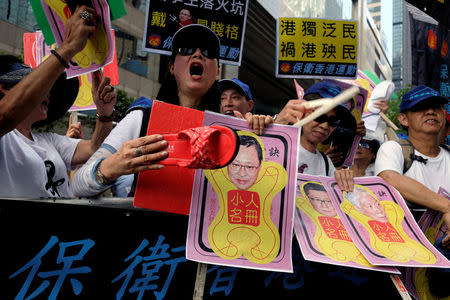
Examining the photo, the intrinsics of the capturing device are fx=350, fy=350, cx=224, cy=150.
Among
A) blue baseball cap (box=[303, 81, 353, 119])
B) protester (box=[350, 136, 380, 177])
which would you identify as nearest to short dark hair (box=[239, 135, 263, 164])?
blue baseball cap (box=[303, 81, 353, 119])

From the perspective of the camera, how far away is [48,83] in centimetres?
138

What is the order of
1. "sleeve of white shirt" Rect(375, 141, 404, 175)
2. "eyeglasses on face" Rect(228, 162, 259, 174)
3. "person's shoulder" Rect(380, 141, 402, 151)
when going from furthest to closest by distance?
1. "person's shoulder" Rect(380, 141, 402, 151)
2. "sleeve of white shirt" Rect(375, 141, 404, 175)
3. "eyeglasses on face" Rect(228, 162, 259, 174)

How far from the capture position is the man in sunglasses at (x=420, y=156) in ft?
5.94

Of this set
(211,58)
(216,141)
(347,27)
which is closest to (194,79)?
(211,58)

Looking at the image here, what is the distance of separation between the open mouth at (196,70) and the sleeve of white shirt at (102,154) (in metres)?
0.36

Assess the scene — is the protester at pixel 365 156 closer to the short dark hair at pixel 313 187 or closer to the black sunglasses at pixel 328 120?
the black sunglasses at pixel 328 120

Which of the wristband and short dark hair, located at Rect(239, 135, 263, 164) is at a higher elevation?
the wristband

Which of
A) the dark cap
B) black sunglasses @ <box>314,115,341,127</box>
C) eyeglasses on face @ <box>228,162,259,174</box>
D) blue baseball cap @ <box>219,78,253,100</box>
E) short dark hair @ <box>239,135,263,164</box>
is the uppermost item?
blue baseball cap @ <box>219,78,253,100</box>

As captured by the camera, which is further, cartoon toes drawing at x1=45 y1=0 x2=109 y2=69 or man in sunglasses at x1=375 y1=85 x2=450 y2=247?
man in sunglasses at x1=375 y1=85 x2=450 y2=247

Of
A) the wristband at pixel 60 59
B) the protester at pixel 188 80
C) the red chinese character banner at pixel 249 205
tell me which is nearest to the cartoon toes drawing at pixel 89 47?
the wristband at pixel 60 59

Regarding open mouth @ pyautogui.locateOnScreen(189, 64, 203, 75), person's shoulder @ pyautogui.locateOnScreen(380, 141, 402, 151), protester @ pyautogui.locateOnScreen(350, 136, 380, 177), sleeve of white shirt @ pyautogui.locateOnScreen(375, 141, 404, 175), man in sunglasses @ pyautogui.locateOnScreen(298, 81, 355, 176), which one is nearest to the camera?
open mouth @ pyautogui.locateOnScreen(189, 64, 203, 75)

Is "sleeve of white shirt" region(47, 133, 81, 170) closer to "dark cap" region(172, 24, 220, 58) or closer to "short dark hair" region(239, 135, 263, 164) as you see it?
"dark cap" region(172, 24, 220, 58)

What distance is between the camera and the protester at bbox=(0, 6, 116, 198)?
134 cm

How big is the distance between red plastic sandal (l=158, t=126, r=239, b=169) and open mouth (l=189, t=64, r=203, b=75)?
2.28 ft
